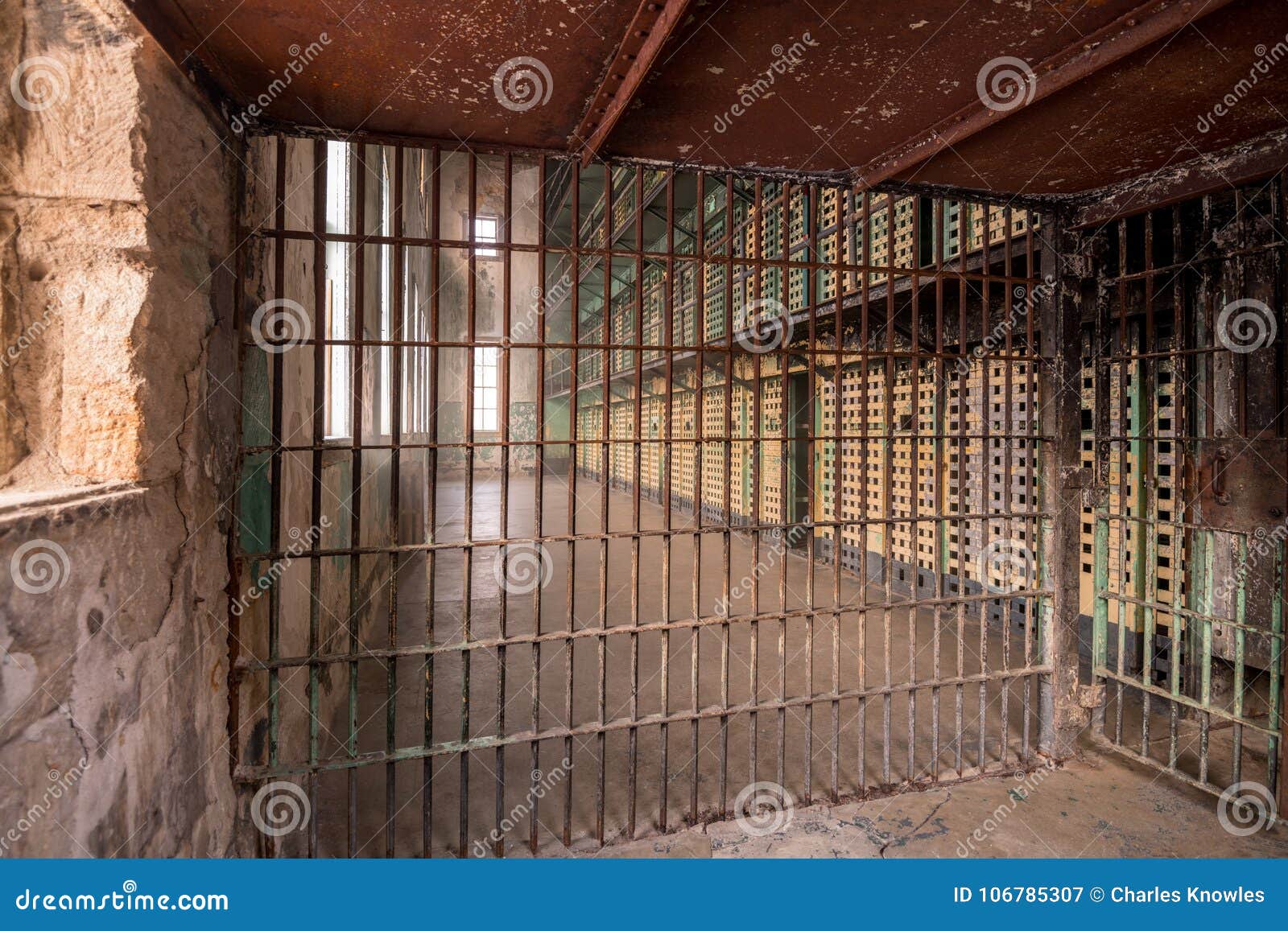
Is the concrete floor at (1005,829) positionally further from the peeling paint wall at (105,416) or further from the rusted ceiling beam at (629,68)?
the rusted ceiling beam at (629,68)

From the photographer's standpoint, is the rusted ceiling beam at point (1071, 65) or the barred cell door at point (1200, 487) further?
the barred cell door at point (1200, 487)

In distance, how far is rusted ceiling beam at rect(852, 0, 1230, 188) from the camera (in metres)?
1.98

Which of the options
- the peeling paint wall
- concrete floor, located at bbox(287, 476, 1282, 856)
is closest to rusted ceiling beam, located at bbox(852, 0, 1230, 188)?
concrete floor, located at bbox(287, 476, 1282, 856)

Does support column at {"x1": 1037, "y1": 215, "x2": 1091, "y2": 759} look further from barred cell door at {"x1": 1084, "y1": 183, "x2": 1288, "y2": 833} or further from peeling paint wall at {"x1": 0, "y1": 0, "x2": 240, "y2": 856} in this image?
peeling paint wall at {"x1": 0, "y1": 0, "x2": 240, "y2": 856}

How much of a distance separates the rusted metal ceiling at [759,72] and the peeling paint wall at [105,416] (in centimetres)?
29

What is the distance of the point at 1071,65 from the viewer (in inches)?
89.3

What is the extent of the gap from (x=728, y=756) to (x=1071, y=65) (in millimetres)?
3683

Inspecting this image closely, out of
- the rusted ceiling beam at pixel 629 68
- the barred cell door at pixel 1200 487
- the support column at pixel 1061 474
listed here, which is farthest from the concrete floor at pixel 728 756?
the rusted ceiling beam at pixel 629 68

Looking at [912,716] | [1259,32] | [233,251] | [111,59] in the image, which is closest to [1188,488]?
[912,716]

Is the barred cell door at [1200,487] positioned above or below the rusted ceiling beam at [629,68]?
below

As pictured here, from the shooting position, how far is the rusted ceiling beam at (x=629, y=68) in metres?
1.95

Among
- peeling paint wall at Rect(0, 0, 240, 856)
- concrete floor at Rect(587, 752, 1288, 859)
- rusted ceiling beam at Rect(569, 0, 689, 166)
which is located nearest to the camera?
peeling paint wall at Rect(0, 0, 240, 856)

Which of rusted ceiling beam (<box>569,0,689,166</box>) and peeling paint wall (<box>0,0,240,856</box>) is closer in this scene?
peeling paint wall (<box>0,0,240,856</box>)

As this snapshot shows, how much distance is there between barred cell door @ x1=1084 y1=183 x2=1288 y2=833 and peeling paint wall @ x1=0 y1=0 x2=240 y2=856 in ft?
14.1
